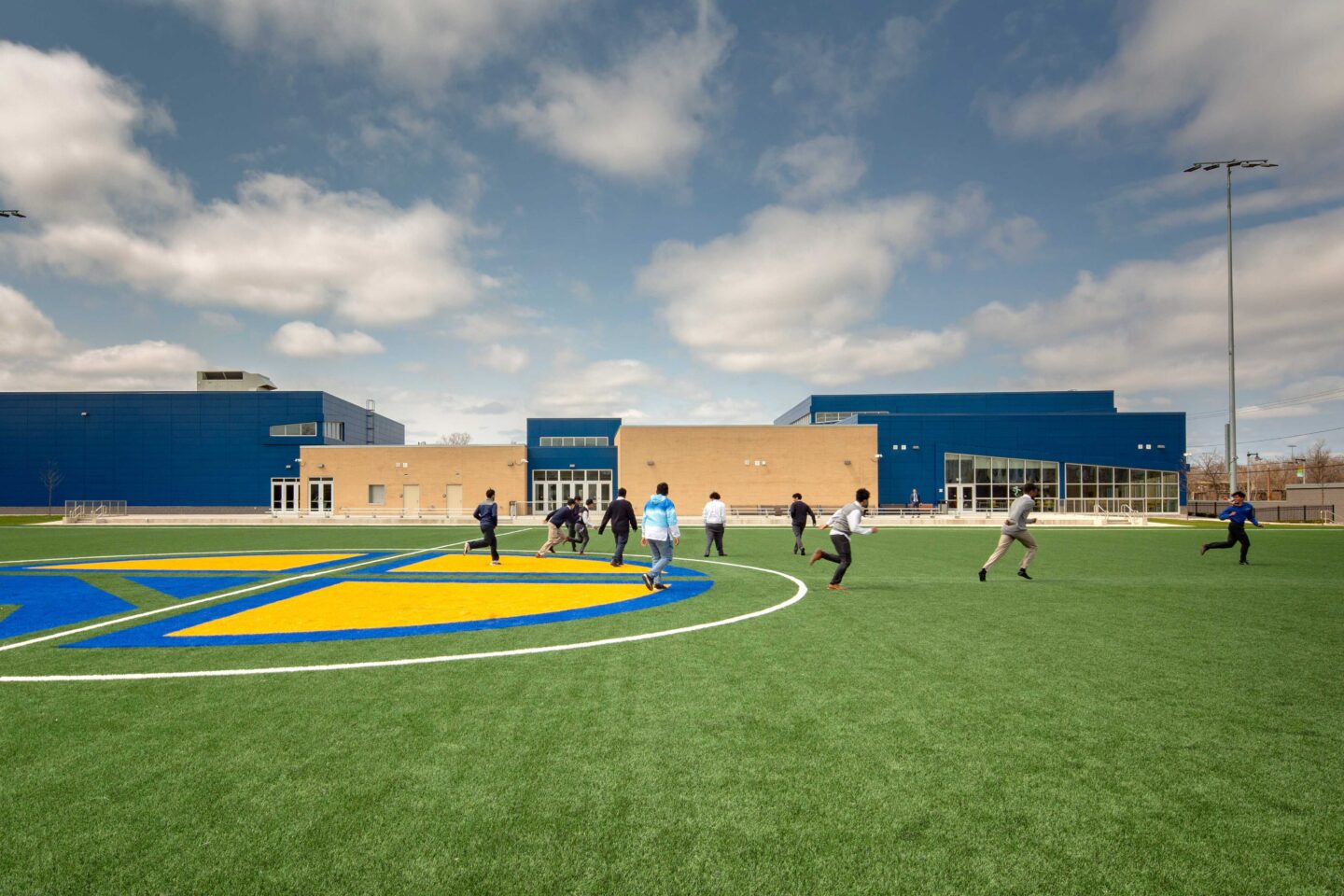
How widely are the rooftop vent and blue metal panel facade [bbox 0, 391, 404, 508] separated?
3933 millimetres

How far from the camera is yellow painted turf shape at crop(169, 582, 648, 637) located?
352 inches

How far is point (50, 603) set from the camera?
421 inches

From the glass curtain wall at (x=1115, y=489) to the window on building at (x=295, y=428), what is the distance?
206 ft

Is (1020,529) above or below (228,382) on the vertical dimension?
below

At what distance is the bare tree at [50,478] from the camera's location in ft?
187

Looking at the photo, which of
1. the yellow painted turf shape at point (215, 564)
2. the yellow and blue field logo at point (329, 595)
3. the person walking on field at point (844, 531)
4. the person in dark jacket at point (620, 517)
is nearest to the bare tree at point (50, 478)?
the yellow and blue field logo at point (329, 595)

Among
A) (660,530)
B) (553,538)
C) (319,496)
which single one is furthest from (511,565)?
(319,496)

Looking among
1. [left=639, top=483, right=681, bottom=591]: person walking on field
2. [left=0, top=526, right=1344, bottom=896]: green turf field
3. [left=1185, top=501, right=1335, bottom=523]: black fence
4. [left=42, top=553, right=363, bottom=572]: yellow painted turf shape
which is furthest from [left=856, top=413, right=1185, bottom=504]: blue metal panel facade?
[left=0, top=526, right=1344, bottom=896]: green turf field

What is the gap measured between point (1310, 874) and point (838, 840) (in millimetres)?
2114

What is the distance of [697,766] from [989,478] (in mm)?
51293

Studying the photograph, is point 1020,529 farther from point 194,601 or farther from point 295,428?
point 295,428

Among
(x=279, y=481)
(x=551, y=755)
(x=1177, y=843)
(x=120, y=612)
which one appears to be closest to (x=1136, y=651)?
(x=1177, y=843)

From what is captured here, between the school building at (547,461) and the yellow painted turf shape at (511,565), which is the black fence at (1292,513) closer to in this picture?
the school building at (547,461)

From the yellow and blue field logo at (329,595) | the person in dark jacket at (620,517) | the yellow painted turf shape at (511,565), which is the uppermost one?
the person in dark jacket at (620,517)
